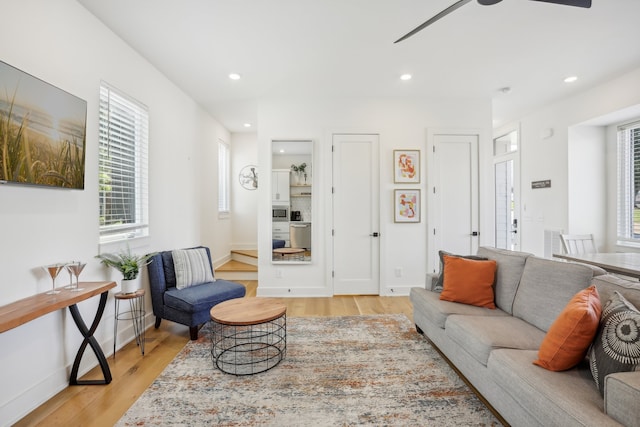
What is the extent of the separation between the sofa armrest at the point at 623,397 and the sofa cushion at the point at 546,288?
0.81 meters

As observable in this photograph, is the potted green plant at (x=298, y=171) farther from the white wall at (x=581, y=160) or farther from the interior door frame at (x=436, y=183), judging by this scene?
the white wall at (x=581, y=160)

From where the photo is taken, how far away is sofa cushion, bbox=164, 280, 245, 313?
2863mm

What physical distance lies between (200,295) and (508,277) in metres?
2.78

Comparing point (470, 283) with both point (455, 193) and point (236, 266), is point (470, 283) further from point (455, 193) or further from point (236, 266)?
point (236, 266)

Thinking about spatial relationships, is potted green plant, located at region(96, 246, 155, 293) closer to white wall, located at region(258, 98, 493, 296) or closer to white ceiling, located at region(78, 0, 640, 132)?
white wall, located at region(258, 98, 493, 296)

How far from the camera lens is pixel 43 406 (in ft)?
6.33

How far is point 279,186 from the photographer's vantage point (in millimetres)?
4266

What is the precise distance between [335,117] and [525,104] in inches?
113

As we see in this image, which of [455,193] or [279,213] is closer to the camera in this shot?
[279,213]

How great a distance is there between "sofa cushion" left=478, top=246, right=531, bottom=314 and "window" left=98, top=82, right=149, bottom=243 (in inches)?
134

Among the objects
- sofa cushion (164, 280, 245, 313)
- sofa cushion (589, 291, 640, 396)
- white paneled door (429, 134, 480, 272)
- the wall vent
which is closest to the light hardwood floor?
sofa cushion (164, 280, 245, 313)

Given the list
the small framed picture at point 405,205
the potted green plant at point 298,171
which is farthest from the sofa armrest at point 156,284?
the small framed picture at point 405,205

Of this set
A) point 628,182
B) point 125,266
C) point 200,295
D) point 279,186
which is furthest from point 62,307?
point 628,182

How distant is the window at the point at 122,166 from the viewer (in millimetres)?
2652
